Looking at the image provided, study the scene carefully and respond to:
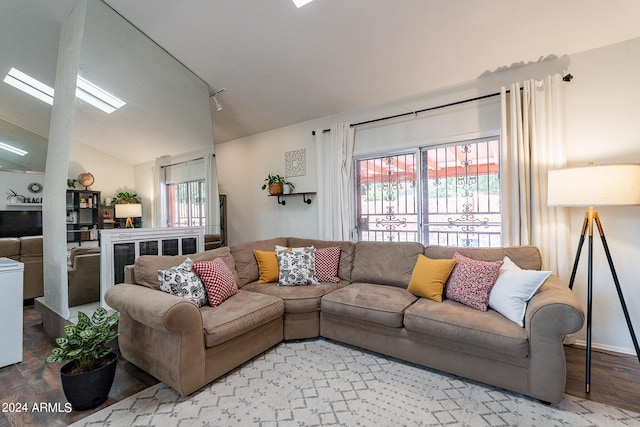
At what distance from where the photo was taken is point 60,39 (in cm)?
296

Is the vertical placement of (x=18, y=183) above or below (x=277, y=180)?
above

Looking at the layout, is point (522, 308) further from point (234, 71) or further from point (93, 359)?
point (234, 71)

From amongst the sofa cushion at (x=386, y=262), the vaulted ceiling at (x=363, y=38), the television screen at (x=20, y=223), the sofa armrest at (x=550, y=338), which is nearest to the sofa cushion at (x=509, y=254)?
the sofa cushion at (x=386, y=262)

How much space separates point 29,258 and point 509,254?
564 centimetres

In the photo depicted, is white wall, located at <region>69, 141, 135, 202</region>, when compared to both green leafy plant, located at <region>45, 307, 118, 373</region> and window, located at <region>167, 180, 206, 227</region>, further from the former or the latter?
green leafy plant, located at <region>45, 307, 118, 373</region>

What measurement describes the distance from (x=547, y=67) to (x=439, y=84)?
2.96 ft

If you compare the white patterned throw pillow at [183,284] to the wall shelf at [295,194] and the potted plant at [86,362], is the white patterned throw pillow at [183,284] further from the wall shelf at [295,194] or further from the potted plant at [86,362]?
the wall shelf at [295,194]

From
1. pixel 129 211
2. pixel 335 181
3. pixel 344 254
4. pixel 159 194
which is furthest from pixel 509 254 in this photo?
pixel 129 211

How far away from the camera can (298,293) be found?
2723 millimetres

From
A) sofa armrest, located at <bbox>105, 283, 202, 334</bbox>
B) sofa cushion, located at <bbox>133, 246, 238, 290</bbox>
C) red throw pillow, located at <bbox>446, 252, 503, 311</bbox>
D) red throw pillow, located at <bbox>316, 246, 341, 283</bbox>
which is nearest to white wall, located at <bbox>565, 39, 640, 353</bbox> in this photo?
red throw pillow, located at <bbox>446, 252, 503, 311</bbox>

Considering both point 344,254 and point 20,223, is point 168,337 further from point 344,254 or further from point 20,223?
point 20,223

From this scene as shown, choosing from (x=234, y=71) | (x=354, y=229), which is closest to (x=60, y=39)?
(x=234, y=71)

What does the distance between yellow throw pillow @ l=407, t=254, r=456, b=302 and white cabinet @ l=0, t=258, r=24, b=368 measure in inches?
128

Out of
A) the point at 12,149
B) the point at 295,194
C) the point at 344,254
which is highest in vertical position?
the point at 12,149
